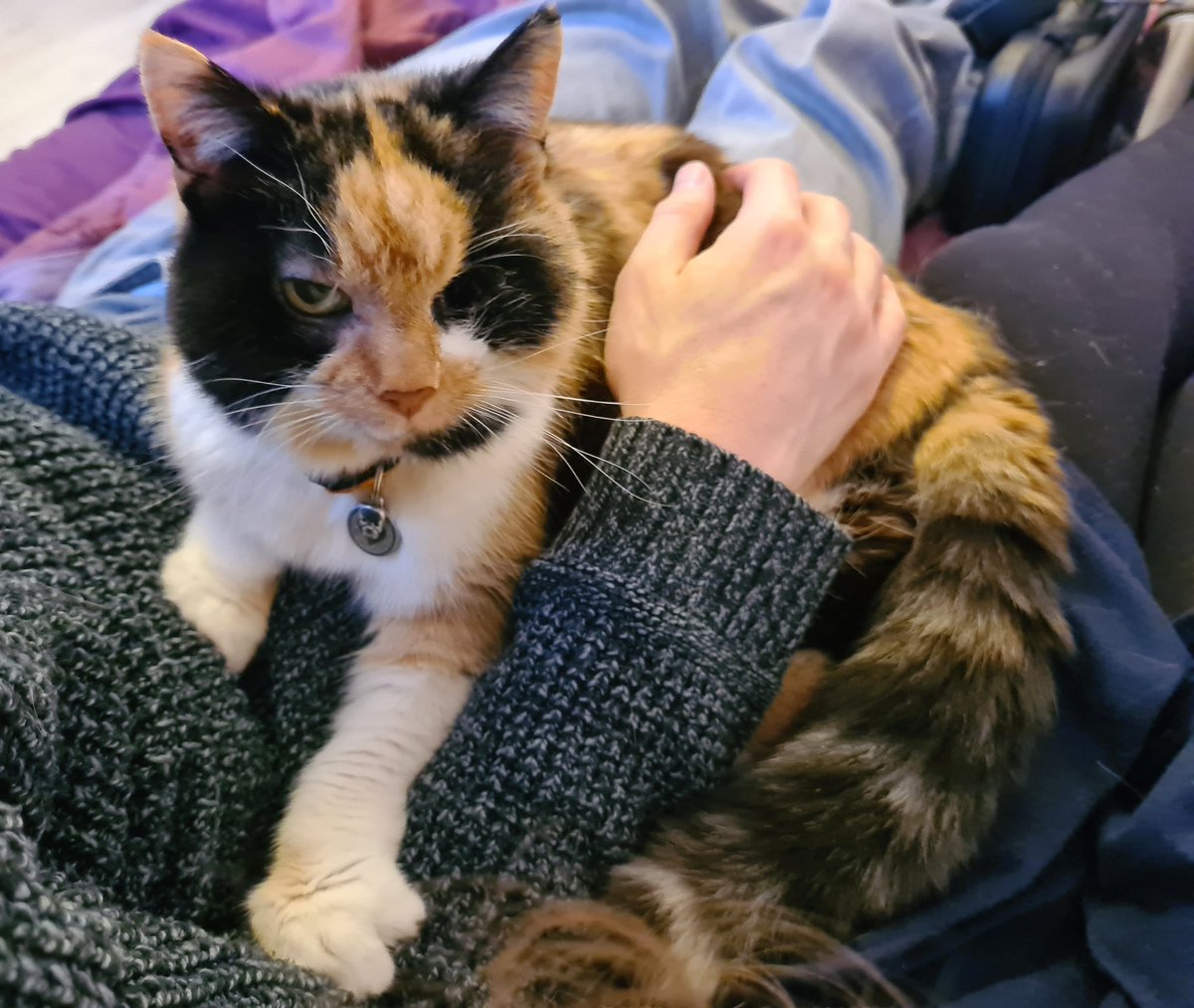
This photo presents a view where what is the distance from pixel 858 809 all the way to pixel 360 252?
2.11 feet

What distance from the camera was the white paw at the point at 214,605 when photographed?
0.88 meters

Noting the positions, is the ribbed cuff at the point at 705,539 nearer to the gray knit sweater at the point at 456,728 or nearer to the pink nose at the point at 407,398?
the gray knit sweater at the point at 456,728

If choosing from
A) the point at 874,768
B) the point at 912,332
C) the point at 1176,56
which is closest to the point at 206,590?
the point at 874,768

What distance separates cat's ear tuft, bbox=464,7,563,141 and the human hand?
0.78ft

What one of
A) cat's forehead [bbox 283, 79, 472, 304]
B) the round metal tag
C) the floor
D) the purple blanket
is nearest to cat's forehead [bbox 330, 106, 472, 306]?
cat's forehead [bbox 283, 79, 472, 304]

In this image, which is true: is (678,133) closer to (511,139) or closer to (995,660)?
(511,139)

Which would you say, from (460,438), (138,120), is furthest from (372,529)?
(138,120)

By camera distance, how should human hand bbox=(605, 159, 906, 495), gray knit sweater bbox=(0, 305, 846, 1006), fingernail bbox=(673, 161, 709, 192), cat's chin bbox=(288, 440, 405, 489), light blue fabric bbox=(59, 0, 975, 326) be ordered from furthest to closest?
1. light blue fabric bbox=(59, 0, 975, 326)
2. fingernail bbox=(673, 161, 709, 192)
3. human hand bbox=(605, 159, 906, 495)
4. cat's chin bbox=(288, 440, 405, 489)
5. gray knit sweater bbox=(0, 305, 846, 1006)

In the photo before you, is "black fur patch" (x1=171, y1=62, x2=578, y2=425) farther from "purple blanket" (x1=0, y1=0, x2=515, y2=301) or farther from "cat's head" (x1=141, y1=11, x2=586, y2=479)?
"purple blanket" (x1=0, y1=0, x2=515, y2=301)

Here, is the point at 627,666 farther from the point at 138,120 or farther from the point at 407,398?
the point at 138,120

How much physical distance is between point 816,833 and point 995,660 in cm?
24

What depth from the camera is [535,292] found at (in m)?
0.83

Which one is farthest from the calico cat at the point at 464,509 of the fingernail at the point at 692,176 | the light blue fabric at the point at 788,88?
the light blue fabric at the point at 788,88

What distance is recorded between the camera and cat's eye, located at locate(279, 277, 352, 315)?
73cm
